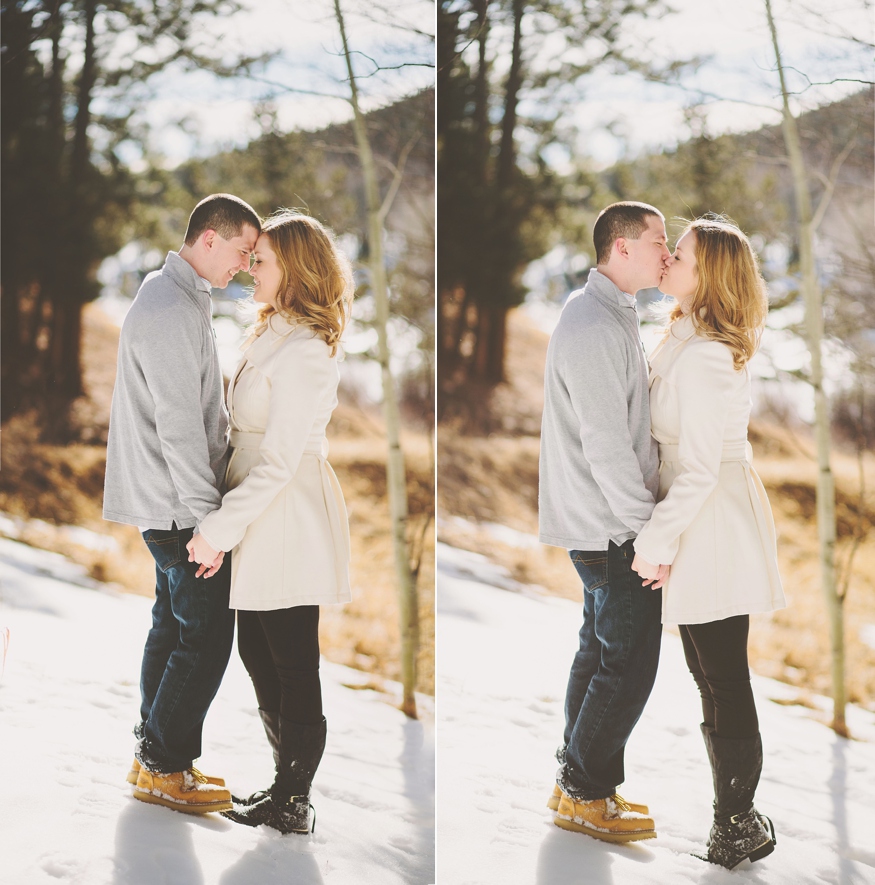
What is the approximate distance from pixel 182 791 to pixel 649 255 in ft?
6.31

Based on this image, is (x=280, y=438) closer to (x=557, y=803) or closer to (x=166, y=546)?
(x=166, y=546)

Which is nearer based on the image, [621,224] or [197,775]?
[621,224]

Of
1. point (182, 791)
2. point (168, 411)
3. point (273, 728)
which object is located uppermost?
point (168, 411)

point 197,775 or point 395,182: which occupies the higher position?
point 395,182

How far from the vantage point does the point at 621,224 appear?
7.84 feet

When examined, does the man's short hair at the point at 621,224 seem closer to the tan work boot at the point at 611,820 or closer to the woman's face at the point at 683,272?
the woman's face at the point at 683,272

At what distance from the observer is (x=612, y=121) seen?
3295mm

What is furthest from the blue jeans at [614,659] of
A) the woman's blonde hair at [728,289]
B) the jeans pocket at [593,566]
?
the woman's blonde hair at [728,289]

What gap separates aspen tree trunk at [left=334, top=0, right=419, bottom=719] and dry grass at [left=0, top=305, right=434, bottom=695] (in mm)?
27

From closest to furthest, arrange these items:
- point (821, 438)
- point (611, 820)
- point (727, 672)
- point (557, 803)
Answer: point (727, 672) < point (611, 820) < point (557, 803) < point (821, 438)

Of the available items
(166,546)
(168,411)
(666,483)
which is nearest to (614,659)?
(666,483)

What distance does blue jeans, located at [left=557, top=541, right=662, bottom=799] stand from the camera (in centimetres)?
234

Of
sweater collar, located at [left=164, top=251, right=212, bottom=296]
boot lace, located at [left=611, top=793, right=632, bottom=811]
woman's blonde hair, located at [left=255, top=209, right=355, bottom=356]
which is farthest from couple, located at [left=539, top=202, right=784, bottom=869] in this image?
sweater collar, located at [left=164, top=251, right=212, bottom=296]

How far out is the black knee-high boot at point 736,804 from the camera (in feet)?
7.73
